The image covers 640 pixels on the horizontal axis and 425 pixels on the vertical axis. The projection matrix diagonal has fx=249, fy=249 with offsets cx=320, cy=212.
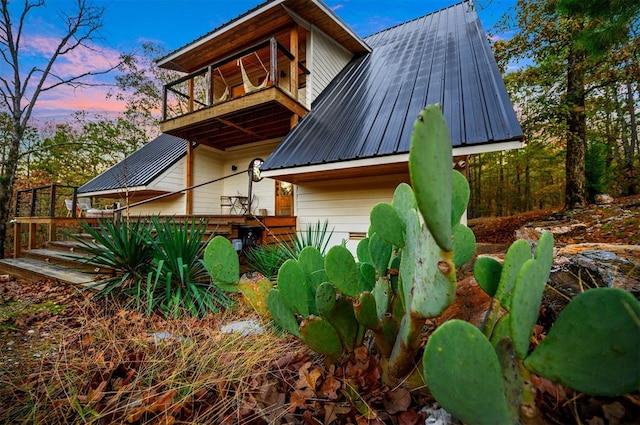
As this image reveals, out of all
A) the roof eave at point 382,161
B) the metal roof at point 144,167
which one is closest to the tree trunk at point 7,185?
the metal roof at point 144,167

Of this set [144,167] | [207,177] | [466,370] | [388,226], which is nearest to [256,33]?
[207,177]

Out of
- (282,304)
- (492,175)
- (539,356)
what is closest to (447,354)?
(539,356)

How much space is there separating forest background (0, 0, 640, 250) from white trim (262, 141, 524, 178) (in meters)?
1.88

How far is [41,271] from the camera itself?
3959 millimetres

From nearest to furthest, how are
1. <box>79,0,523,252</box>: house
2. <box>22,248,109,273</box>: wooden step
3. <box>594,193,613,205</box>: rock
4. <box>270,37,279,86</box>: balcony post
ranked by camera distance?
<box>22,248,109,273</box>: wooden step, <box>79,0,523,252</box>: house, <box>270,37,279,86</box>: balcony post, <box>594,193,613,205</box>: rock

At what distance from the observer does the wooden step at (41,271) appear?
139 inches

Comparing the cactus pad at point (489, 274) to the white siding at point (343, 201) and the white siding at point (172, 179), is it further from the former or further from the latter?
the white siding at point (172, 179)

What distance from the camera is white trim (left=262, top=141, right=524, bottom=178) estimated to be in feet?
9.71

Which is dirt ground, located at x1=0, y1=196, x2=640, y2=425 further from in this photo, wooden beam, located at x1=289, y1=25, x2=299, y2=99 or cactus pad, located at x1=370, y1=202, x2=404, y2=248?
wooden beam, located at x1=289, y1=25, x2=299, y2=99

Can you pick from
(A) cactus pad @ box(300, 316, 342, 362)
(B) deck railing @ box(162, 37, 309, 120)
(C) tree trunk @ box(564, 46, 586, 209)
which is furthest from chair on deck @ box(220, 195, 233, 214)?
(C) tree trunk @ box(564, 46, 586, 209)

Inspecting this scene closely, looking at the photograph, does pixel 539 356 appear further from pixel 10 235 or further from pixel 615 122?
pixel 615 122

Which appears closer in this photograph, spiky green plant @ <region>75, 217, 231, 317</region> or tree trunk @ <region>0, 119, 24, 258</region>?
spiky green plant @ <region>75, 217, 231, 317</region>

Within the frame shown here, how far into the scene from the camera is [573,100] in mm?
6766

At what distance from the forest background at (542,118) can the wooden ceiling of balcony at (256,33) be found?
3422 mm
